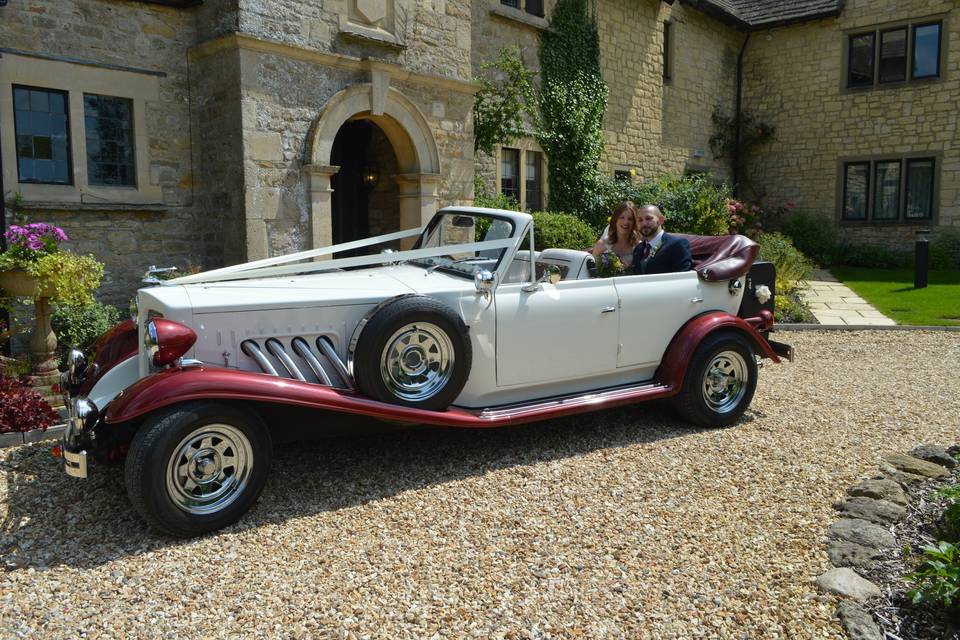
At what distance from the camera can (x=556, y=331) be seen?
483cm

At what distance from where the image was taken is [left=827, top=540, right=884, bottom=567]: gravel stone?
3.35 meters

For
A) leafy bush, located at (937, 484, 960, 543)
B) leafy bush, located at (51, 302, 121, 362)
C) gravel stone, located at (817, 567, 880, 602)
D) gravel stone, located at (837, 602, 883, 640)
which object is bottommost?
gravel stone, located at (837, 602, 883, 640)

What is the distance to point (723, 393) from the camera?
5633 mm

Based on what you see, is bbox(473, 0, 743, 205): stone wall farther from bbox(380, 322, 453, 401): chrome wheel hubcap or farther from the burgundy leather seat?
bbox(380, 322, 453, 401): chrome wheel hubcap

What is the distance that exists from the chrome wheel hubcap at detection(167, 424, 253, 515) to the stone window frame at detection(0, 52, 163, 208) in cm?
553

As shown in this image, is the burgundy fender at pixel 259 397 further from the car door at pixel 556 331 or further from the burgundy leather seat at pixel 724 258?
the burgundy leather seat at pixel 724 258

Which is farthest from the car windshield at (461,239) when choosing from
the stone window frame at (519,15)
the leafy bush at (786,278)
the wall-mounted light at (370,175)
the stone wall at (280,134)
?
the stone window frame at (519,15)

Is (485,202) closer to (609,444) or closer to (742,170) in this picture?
(609,444)

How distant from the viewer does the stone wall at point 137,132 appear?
776 cm

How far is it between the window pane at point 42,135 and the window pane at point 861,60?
1849 centimetres

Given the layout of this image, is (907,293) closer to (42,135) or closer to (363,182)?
(363,182)

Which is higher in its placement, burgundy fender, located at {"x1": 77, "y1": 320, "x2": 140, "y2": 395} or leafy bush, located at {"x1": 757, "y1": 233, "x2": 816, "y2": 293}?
leafy bush, located at {"x1": 757, "y1": 233, "x2": 816, "y2": 293}

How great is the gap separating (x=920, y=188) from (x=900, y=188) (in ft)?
1.54

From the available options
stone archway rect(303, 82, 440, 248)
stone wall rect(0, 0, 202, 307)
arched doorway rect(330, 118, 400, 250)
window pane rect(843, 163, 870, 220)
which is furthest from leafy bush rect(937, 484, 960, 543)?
window pane rect(843, 163, 870, 220)
